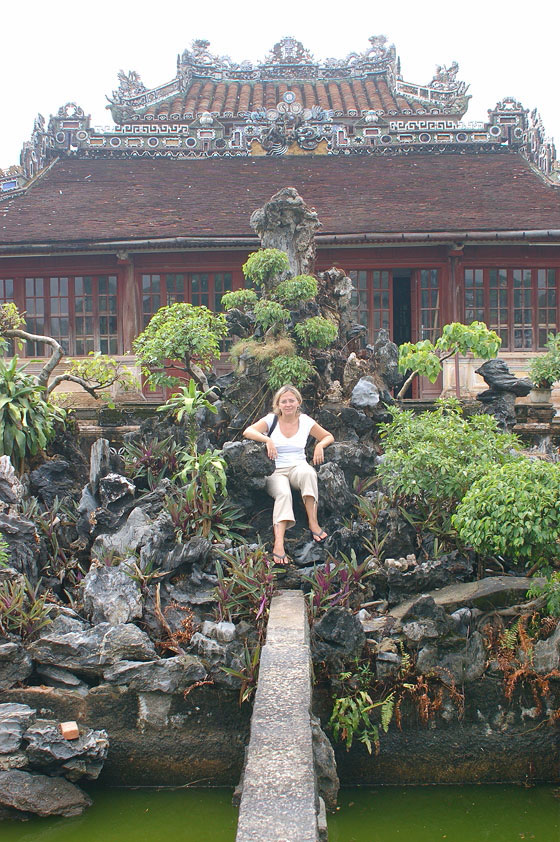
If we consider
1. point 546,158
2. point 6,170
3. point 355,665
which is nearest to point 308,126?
point 546,158

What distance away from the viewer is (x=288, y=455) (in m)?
8.18

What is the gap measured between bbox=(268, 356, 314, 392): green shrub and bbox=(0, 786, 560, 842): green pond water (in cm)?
459

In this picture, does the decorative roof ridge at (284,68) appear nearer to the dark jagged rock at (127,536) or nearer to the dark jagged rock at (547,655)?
the dark jagged rock at (127,536)

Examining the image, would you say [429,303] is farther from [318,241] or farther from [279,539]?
[279,539]

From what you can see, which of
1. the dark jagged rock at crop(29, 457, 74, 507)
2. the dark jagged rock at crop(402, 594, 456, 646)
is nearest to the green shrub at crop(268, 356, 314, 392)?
the dark jagged rock at crop(29, 457, 74, 507)

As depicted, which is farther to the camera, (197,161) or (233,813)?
(197,161)

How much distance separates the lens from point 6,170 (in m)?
17.8

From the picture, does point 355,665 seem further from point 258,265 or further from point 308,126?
point 308,126

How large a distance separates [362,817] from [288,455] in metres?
3.43

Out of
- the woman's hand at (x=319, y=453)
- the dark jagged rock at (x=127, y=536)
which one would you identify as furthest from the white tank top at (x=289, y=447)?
the dark jagged rock at (x=127, y=536)

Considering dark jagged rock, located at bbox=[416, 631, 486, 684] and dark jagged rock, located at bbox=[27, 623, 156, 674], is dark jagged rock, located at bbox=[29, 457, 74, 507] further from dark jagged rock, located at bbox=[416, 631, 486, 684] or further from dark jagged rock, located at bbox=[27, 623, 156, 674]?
dark jagged rock, located at bbox=[416, 631, 486, 684]

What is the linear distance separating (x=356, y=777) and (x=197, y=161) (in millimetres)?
14437

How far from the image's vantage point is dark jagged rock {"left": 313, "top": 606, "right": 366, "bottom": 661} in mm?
6523

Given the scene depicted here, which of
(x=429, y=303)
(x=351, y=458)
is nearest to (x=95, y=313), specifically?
(x=429, y=303)
